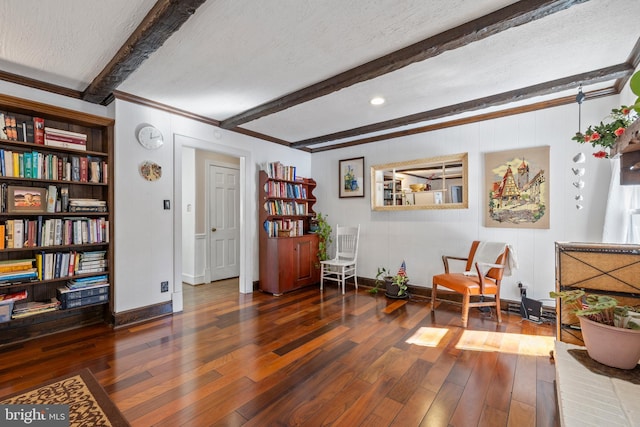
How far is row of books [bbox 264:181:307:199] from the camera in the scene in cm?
438

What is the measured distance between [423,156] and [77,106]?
13.5 feet

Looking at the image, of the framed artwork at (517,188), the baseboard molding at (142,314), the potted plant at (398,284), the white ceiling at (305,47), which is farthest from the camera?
the potted plant at (398,284)

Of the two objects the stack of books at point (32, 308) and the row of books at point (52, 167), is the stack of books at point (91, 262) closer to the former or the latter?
the stack of books at point (32, 308)

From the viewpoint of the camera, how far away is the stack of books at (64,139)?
2707mm

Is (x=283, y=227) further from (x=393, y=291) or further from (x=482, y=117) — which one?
(x=482, y=117)

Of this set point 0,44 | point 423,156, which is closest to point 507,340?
point 423,156

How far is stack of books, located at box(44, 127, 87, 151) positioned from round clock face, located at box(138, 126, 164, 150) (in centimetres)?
50

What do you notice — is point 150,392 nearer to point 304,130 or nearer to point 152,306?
point 152,306

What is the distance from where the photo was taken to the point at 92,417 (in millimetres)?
1582

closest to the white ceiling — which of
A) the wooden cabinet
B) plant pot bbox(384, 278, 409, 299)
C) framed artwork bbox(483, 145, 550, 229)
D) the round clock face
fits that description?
the round clock face

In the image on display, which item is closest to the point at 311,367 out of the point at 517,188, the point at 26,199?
the point at 26,199

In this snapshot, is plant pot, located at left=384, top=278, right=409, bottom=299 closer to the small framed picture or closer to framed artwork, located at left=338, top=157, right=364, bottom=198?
framed artwork, located at left=338, top=157, right=364, bottom=198

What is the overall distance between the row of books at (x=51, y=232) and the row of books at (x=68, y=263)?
0.40ft

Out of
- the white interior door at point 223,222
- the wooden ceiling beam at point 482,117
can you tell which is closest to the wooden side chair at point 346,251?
the wooden ceiling beam at point 482,117
